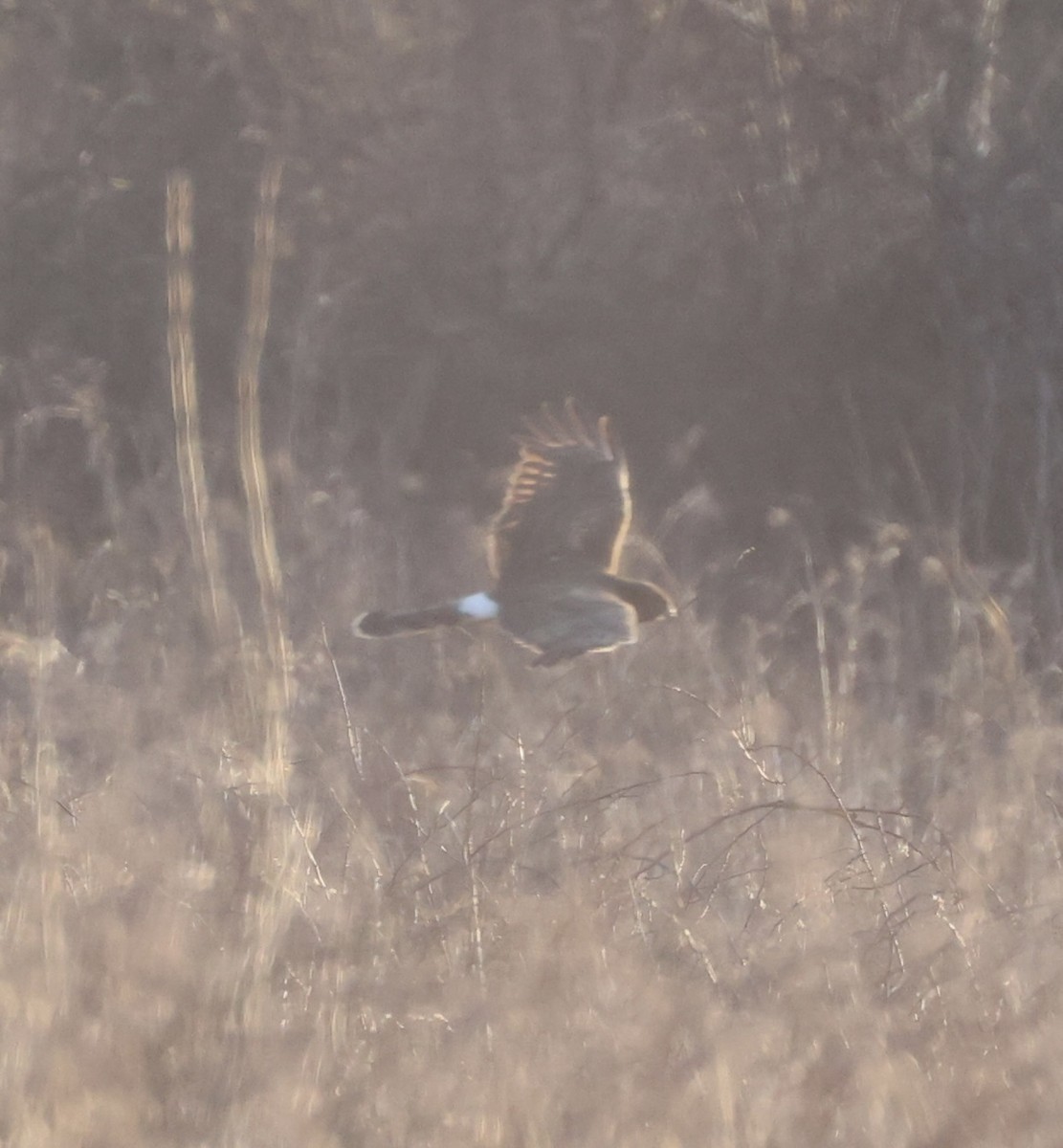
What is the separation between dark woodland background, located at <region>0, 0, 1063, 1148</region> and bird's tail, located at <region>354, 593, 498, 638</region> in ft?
0.30

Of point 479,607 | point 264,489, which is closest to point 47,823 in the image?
point 264,489

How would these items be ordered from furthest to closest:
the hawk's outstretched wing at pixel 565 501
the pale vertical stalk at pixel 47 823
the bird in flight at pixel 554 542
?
the hawk's outstretched wing at pixel 565 501 → the bird in flight at pixel 554 542 → the pale vertical stalk at pixel 47 823

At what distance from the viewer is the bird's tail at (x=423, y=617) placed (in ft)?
11.8

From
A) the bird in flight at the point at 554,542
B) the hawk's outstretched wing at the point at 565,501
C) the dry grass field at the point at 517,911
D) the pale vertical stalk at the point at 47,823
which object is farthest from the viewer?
the hawk's outstretched wing at the point at 565,501

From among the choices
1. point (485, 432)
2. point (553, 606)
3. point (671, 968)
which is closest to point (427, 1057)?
point (671, 968)

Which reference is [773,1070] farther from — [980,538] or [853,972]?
[980,538]

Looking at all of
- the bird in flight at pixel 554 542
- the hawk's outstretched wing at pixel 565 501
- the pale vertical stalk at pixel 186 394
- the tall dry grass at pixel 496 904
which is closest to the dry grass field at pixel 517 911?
the tall dry grass at pixel 496 904

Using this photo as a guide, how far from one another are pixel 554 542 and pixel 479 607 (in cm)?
24

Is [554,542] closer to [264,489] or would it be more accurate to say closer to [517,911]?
[517,911]

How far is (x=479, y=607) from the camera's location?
11.9ft

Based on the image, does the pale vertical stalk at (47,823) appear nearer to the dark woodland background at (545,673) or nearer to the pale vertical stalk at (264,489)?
the dark woodland background at (545,673)

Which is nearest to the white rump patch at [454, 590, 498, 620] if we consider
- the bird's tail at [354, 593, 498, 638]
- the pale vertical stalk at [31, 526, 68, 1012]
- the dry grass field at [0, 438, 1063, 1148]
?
the bird's tail at [354, 593, 498, 638]

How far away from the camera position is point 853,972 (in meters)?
1.97

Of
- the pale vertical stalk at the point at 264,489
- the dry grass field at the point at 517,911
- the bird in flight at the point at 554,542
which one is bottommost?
the dry grass field at the point at 517,911
